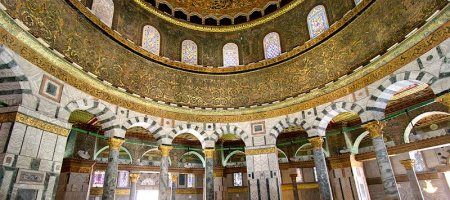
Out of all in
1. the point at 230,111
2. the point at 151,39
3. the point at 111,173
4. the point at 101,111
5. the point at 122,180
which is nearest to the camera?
the point at 111,173

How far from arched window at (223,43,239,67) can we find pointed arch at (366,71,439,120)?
780 centimetres

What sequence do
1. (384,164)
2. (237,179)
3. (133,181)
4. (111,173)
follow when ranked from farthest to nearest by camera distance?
(237,179) < (133,181) < (111,173) < (384,164)

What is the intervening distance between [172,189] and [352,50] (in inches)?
644

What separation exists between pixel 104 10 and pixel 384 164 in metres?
13.5

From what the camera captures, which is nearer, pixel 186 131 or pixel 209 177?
pixel 209 177

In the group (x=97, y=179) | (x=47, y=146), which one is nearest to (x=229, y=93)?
(x=47, y=146)

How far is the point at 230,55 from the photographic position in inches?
637

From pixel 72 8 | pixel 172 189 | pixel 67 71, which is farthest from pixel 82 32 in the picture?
pixel 172 189

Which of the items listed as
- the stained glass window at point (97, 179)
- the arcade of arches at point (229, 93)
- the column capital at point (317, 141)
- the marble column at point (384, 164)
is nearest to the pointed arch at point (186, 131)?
the arcade of arches at point (229, 93)

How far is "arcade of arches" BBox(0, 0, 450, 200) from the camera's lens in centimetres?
830

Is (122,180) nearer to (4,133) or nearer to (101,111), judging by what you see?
(101,111)

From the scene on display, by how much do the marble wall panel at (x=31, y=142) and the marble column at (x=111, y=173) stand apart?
124 inches

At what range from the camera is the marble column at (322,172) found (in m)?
11.5

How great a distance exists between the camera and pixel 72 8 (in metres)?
10.4
